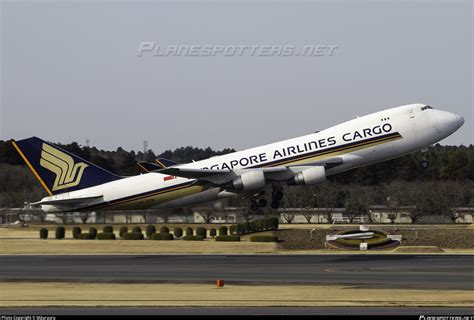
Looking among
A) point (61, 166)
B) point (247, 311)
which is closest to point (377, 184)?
point (61, 166)

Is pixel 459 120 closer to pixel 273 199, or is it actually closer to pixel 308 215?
pixel 273 199

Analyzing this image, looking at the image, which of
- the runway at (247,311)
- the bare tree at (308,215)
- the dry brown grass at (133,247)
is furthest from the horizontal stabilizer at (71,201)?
the bare tree at (308,215)

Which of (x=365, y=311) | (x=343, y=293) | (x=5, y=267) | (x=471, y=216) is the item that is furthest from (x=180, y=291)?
(x=471, y=216)

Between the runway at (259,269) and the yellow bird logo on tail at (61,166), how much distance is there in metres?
7.47

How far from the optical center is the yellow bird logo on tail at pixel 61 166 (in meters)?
67.8

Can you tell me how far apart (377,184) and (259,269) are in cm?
6105

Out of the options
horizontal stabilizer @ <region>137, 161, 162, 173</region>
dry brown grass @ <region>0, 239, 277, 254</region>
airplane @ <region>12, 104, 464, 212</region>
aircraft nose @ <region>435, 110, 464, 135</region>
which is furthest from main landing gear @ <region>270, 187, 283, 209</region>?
aircraft nose @ <region>435, 110, 464, 135</region>

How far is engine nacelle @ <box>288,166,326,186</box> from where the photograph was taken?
6003cm

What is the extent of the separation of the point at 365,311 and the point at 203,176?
3006cm

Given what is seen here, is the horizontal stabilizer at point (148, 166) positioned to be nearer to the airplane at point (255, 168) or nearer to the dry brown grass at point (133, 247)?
the airplane at point (255, 168)

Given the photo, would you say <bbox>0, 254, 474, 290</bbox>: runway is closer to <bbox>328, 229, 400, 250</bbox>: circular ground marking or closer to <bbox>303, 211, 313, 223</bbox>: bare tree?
<bbox>328, 229, 400, 250</bbox>: circular ground marking

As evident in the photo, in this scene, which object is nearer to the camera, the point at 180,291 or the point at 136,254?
the point at 180,291

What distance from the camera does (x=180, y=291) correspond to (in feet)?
134

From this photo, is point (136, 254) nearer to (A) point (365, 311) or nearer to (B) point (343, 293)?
(B) point (343, 293)
